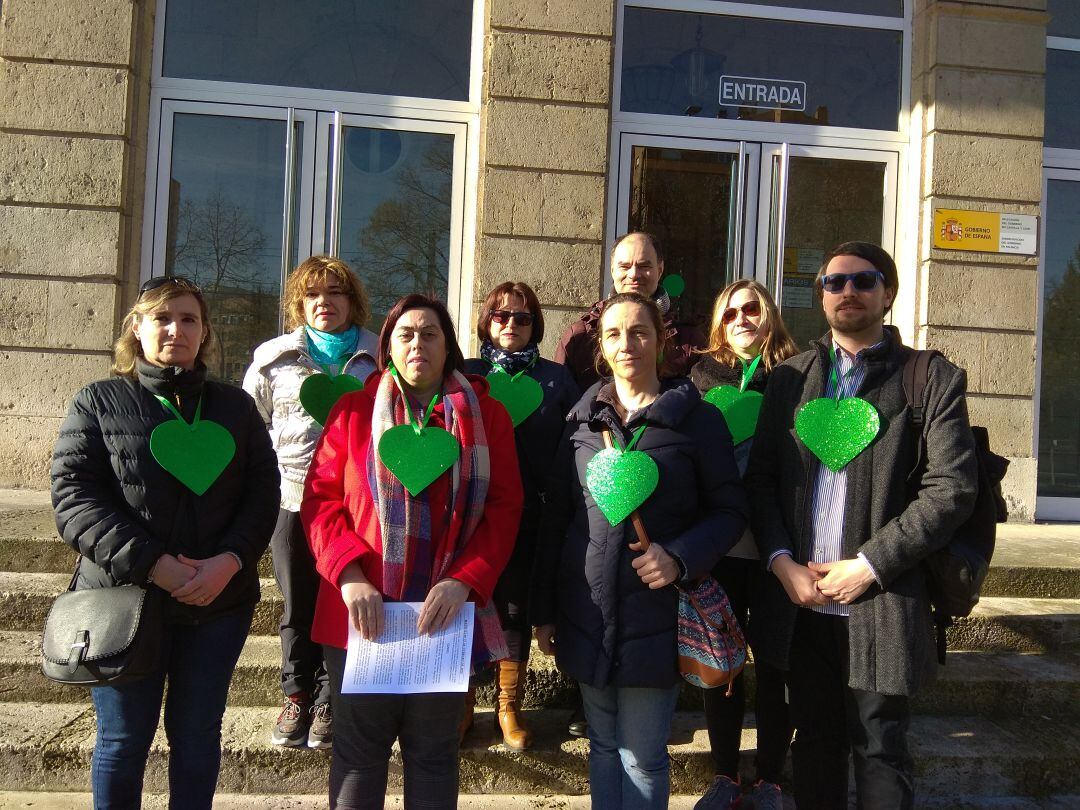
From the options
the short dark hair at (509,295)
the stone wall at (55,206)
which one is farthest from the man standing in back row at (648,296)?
the stone wall at (55,206)

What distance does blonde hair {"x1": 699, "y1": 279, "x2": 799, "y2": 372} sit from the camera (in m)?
3.08

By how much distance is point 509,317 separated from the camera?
323 cm

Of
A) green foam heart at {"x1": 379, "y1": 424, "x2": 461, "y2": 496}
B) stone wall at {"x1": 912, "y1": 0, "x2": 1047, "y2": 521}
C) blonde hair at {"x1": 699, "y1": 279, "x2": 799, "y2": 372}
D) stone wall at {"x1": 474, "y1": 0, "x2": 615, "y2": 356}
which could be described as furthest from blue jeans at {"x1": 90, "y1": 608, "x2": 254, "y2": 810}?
stone wall at {"x1": 912, "y1": 0, "x2": 1047, "y2": 521}

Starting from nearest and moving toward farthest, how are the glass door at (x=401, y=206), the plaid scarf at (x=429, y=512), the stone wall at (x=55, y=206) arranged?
1. the plaid scarf at (x=429, y=512)
2. the stone wall at (x=55, y=206)
3. the glass door at (x=401, y=206)

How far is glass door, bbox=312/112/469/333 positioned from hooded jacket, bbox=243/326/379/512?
8.74ft

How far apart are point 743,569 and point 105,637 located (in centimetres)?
205

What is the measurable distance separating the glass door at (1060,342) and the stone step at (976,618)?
2.37m

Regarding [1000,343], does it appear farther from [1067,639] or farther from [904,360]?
[904,360]

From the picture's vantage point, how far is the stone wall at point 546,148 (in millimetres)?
5660

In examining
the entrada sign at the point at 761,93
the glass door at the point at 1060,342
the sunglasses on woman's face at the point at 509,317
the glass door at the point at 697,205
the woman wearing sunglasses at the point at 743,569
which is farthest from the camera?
the glass door at the point at 1060,342

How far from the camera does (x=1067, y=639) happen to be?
4207 mm

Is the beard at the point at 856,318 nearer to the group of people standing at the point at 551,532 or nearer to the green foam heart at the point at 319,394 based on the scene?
the group of people standing at the point at 551,532

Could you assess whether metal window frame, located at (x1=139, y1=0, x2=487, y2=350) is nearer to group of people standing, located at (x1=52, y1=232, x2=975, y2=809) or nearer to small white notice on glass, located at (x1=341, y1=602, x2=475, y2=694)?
group of people standing, located at (x1=52, y1=232, x2=975, y2=809)

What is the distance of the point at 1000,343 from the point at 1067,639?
247cm
